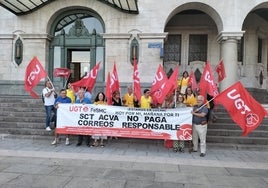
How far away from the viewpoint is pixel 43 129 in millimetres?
11695

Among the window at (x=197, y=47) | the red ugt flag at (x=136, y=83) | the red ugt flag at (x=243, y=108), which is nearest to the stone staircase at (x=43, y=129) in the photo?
the red ugt flag at (x=243, y=108)

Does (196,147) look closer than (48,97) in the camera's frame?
Yes

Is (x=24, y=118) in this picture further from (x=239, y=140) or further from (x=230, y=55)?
(x=230, y=55)

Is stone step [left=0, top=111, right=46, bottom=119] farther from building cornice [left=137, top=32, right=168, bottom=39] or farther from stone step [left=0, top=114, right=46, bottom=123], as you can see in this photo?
building cornice [left=137, top=32, right=168, bottom=39]

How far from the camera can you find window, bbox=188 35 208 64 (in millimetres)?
18797

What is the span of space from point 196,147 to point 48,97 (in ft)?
17.6

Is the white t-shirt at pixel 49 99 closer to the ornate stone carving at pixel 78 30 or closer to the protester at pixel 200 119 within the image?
the protester at pixel 200 119

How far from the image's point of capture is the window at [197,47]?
18.8 meters

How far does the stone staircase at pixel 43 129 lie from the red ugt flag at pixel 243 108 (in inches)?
74.8

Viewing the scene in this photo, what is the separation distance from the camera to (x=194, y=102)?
1077 cm

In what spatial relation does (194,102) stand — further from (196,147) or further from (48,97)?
(48,97)

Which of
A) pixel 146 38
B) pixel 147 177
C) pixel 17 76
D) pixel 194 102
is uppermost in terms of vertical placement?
pixel 146 38

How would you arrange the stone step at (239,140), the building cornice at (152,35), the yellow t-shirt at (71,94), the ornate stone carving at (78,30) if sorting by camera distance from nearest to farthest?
the stone step at (239,140) → the yellow t-shirt at (71,94) → the building cornice at (152,35) → the ornate stone carving at (78,30)

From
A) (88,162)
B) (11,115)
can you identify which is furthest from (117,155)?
(11,115)
